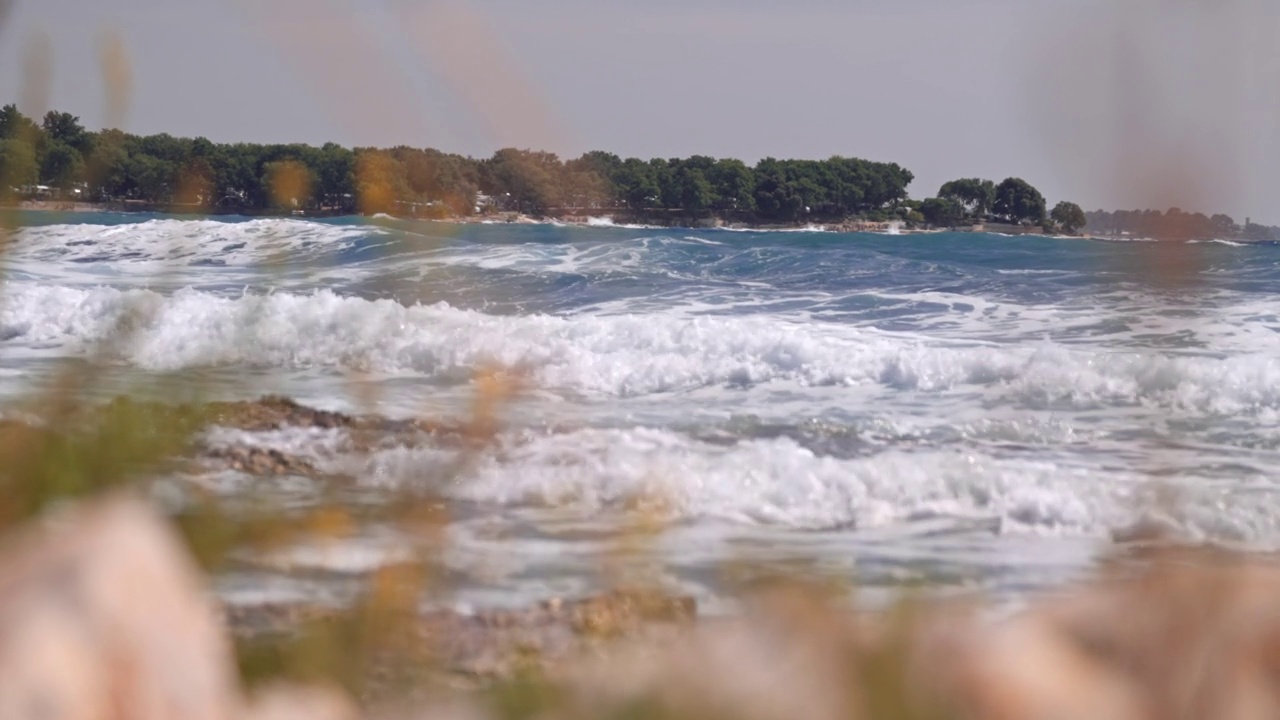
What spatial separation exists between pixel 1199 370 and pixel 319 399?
195 inches

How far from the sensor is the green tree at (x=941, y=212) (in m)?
22.8

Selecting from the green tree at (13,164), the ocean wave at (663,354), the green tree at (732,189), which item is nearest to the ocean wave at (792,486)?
the green tree at (13,164)

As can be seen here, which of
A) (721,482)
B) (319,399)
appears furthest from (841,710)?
(319,399)

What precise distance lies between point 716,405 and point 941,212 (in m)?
18.2

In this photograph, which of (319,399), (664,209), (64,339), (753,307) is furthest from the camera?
(664,209)

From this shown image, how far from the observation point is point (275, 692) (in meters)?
1.73

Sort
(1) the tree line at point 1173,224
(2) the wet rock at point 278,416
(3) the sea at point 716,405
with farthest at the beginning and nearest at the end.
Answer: (2) the wet rock at point 278,416 → (3) the sea at point 716,405 → (1) the tree line at point 1173,224

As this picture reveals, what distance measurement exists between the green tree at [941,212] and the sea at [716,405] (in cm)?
905

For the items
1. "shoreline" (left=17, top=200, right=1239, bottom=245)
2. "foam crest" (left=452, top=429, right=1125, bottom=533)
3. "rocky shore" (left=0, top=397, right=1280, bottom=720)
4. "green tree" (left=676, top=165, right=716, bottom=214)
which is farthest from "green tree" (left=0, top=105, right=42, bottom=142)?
"green tree" (left=676, top=165, right=716, bottom=214)

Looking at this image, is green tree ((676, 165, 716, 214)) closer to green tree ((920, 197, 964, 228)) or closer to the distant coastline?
green tree ((920, 197, 964, 228))

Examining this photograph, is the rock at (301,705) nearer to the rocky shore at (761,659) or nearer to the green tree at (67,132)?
the rocky shore at (761,659)

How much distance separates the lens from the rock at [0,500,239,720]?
4.51 feet

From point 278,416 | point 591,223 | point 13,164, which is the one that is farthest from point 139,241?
point 13,164

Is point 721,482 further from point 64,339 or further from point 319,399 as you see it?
point 64,339
